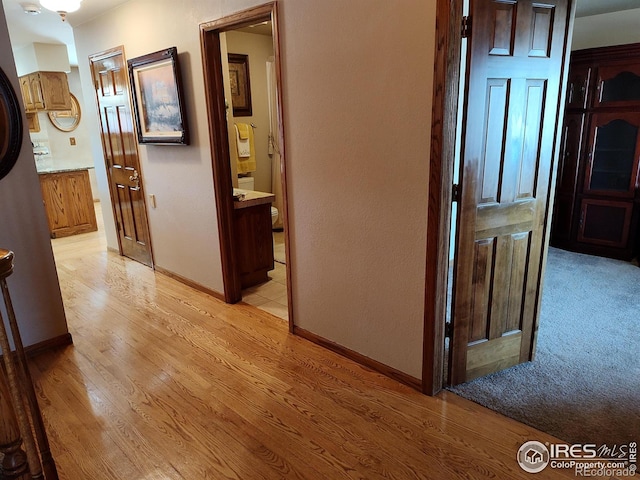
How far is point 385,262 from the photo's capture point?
2.30 meters

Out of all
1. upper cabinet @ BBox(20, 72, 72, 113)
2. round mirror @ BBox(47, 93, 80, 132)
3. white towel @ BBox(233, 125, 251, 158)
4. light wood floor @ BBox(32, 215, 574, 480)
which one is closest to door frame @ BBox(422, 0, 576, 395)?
light wood floor @ BBox(32, 215, 574, 480)

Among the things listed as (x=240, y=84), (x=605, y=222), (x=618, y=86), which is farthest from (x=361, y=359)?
(x=240, y=84)

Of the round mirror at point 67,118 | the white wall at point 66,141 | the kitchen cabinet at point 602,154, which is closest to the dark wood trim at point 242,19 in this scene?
the kitchen cabinet at point 602,154

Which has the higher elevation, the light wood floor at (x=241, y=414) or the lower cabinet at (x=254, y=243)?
the lower cabinet at (x=254, y=243)

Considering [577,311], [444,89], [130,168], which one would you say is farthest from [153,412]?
[577,311]

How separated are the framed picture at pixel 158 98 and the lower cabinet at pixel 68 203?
Result: 262 cm

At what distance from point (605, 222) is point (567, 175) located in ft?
1.98

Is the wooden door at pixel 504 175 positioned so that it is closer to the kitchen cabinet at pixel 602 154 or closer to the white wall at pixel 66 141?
the kitchen cabinet at pixel 602 154

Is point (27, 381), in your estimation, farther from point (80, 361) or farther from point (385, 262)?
point (385, 262)

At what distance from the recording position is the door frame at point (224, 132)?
2.61 metres

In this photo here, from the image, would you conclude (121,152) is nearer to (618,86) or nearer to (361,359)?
(361,359)

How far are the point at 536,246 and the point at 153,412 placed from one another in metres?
2.20

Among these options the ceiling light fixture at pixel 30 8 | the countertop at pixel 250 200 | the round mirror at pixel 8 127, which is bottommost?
the countertop at pixel 250 200

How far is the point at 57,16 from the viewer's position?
414 cm
